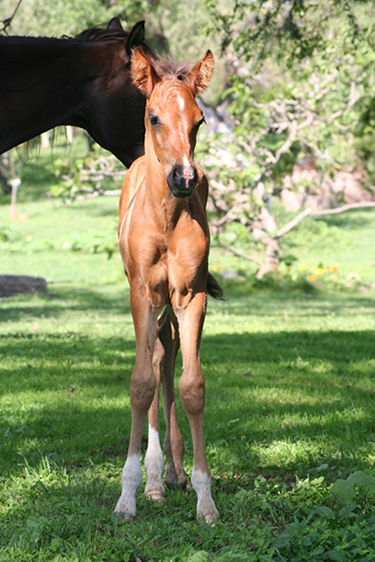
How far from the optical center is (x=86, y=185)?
16062mm

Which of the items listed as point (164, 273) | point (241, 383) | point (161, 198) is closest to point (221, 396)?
point (241, 383)

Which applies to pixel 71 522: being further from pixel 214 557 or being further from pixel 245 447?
pixel 245 447

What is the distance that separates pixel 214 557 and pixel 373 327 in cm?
737

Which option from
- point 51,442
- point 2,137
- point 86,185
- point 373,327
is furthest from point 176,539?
point 86,185

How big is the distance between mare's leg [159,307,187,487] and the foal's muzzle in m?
1.16

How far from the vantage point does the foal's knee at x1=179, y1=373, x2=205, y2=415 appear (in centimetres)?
378

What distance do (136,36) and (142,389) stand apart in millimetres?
2284

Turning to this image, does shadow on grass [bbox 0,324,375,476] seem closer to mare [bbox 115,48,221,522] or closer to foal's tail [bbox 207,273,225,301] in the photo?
mare [bbox 115,48,221,522]

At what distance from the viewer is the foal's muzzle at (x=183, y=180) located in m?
3.23

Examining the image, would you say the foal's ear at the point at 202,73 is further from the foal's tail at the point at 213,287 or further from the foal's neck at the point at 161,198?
the foal's tail at the point at 213,287

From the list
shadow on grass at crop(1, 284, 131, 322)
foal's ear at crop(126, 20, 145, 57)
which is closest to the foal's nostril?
foal's ear at crop(126, 20, 145, 57)

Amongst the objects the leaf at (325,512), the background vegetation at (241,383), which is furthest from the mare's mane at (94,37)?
the leaf at (325,512)

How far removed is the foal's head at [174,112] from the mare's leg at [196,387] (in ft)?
2.43

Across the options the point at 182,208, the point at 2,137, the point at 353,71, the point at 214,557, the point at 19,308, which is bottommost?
the point at 19,308
